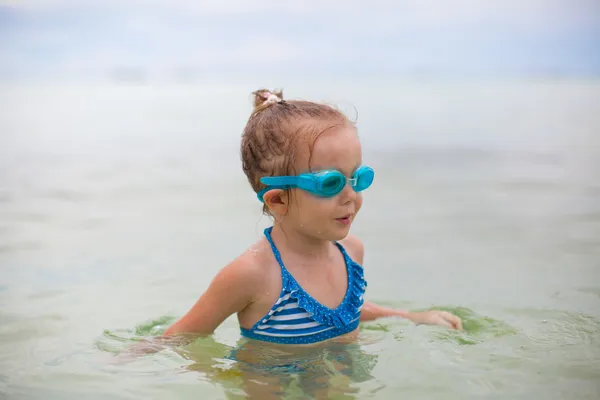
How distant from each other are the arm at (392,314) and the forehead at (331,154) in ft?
1.97

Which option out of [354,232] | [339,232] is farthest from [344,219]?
[354,232]

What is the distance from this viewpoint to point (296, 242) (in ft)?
11.1

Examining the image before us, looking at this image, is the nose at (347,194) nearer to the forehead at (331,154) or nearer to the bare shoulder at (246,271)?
the forehead at (331,154)

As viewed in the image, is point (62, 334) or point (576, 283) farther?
point (576, 283)

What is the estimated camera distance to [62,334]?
13.5 ft

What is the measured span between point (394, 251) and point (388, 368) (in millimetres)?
2168

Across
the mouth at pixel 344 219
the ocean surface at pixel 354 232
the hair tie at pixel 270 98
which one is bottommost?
the ocean surface at pixel 354 232

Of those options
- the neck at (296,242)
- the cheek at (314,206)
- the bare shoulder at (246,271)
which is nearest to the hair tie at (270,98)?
the cheek at (314,206)

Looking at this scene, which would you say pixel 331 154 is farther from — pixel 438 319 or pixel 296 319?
pixel 438 319

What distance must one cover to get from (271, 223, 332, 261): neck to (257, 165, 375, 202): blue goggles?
228 mm

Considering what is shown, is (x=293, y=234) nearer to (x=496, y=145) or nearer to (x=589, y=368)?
(x=589, y=368)

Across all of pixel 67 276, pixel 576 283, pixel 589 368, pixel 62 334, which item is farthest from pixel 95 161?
pixel 589 368

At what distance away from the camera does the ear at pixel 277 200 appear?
10.7 ft

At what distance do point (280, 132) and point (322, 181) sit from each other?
26 centimetres
